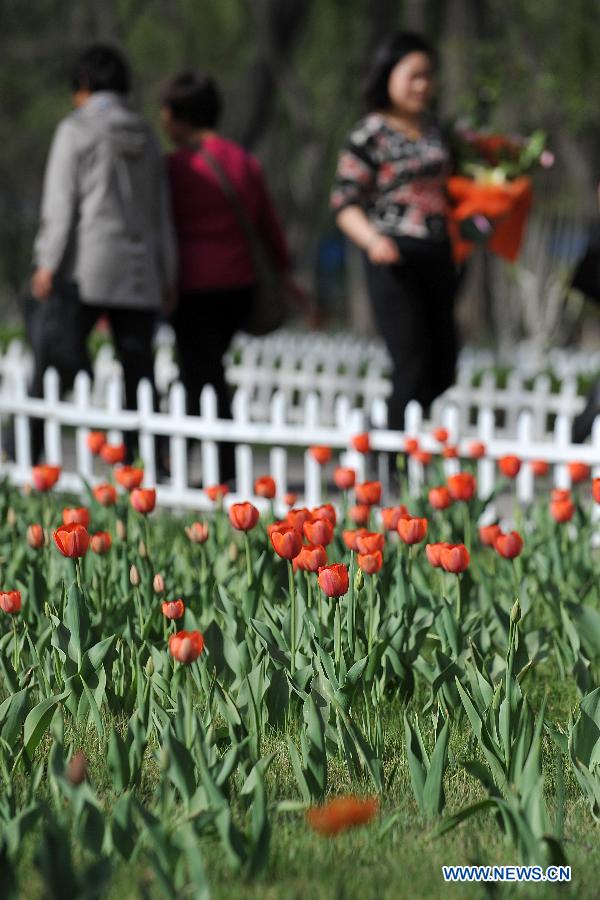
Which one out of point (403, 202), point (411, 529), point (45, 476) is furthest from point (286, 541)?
point (403, 202)

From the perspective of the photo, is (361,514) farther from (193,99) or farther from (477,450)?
(193,99)

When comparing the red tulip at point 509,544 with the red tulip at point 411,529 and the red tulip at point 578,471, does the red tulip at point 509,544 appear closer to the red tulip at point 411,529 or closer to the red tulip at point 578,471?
the red tulip at point 411,529

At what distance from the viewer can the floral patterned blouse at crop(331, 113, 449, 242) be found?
216 inches

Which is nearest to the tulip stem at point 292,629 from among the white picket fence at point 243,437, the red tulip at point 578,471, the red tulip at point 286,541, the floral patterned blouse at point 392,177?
the red tulip at point 286,541

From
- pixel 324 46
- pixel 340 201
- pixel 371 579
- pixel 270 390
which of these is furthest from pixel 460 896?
pixel 324 46

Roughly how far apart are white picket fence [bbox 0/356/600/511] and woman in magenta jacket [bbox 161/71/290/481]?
0.19 meters

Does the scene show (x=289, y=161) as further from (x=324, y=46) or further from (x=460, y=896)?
(x=460, y=896)

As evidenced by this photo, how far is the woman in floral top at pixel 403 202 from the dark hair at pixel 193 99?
2.48ft

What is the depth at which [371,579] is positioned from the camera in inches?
114

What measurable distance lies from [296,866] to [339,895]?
39 centimetres

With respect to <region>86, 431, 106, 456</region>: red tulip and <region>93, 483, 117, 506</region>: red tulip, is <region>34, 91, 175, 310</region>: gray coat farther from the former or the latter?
<region>93, 483, 117, 506</region>: red tulip

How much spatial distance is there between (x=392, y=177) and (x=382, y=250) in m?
0.41

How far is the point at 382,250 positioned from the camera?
5.26 m

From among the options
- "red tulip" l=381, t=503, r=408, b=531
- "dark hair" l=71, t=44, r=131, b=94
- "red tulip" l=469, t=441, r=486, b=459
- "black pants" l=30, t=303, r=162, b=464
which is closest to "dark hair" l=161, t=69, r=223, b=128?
"dark hair" l=71, t=44, r=131, b=94
